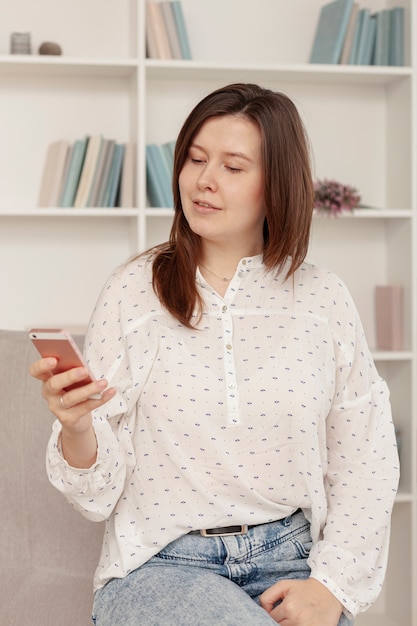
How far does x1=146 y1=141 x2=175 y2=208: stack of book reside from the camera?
3010mm

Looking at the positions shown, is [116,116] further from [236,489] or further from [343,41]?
[236,489]

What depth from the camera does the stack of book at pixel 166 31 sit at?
2990 millimetres

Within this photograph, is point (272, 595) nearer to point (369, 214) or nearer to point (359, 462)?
point (359, 462)

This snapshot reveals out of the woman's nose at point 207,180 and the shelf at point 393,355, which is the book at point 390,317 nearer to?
the shelf at point 393,355

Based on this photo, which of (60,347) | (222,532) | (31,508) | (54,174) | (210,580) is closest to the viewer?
(60,347)

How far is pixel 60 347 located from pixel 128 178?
72.1 inches

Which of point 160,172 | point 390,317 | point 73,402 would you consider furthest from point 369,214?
point 73,402

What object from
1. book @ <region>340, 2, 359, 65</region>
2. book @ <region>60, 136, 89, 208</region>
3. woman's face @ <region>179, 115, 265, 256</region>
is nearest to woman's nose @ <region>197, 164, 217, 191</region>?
woman's face @ <region>179, 115, 265, 256</region>

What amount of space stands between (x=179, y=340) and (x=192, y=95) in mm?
1815

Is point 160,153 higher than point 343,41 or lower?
lower

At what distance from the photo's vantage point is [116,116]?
10.4 feet

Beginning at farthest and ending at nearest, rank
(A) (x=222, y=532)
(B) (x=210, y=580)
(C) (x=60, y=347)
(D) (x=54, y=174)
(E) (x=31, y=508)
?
(D) (x=54, y=174), (E) (x=31, y=508), (A) (x=222, y=532), (B) (x=210, y=580), (C) (x=60, y=347)

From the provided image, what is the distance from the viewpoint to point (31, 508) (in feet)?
6.39

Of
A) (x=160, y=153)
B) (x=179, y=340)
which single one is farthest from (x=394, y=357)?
(x=179, y=340)
